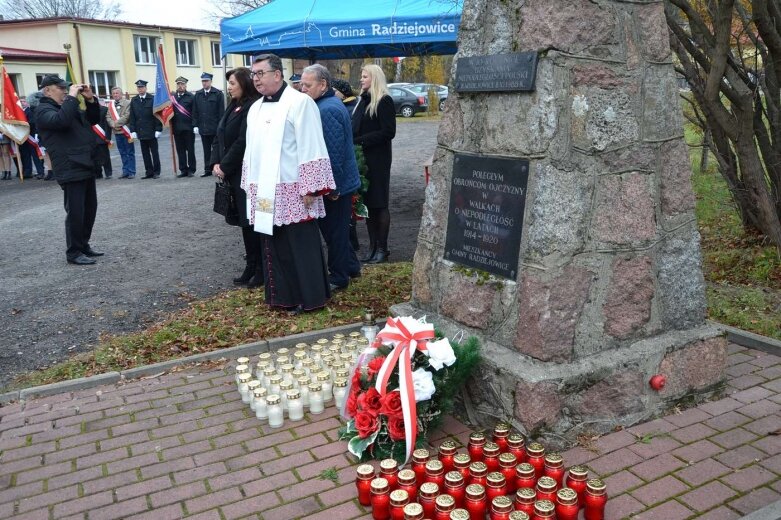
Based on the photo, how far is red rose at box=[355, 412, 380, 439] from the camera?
345 cm

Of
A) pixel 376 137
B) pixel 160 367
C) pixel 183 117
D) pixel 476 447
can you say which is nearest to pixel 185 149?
pixel 183 117

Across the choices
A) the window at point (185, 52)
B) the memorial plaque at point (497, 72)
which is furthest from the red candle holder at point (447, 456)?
the window at point (185, 52)

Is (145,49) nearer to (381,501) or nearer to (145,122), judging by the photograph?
(145,122)

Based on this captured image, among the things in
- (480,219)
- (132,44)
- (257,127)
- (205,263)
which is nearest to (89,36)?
(132,44)

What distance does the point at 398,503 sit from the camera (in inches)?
113

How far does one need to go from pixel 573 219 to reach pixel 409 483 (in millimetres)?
1505

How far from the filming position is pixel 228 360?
15.9ft

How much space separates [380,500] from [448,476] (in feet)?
1.04

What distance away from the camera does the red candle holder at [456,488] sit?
2.98 meters

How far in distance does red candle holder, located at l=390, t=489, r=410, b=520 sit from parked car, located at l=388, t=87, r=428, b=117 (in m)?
26.8

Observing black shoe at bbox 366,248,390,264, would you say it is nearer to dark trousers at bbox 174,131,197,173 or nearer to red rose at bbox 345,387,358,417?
red rose at bbox 345,387,358,417

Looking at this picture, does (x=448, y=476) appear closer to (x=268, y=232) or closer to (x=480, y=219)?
(x=480, y=219)

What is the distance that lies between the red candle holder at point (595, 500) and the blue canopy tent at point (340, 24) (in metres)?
5.39

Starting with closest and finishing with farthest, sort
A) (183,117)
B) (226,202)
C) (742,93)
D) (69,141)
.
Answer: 1. (226,202)
2. (742,93)
3. (69,141)
4. (183,117)
